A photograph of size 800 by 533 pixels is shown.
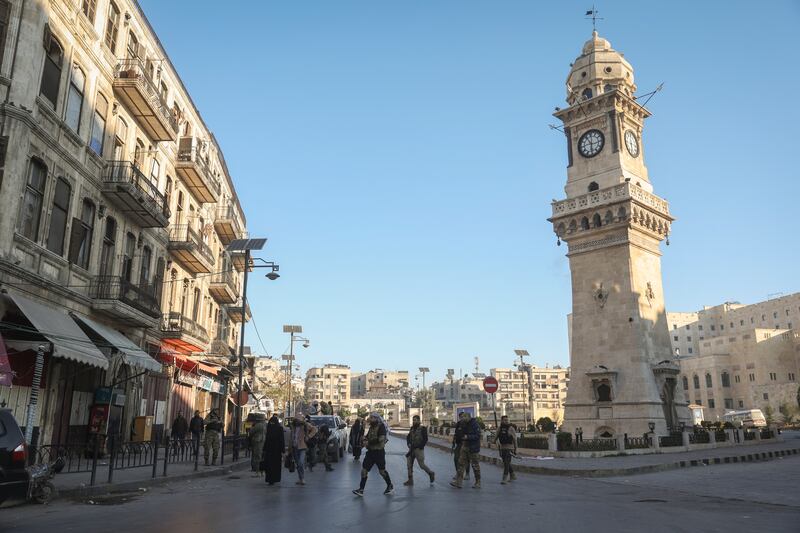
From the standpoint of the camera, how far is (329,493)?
41.2 feet

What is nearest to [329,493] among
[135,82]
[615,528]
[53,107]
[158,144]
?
[615,528]

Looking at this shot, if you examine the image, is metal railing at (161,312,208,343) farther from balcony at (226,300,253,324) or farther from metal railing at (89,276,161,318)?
balcony at (226,300,253,324)

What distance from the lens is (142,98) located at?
2055cm

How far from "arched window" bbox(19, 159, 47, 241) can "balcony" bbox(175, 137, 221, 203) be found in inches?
423

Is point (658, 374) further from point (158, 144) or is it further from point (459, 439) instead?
point (158, 144)

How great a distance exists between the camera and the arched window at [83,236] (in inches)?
693

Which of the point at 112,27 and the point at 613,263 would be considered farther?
the point at 613,263

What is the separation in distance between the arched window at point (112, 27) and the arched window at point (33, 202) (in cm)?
607

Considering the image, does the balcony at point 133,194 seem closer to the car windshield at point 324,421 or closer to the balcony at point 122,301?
the balcony at point 122,301

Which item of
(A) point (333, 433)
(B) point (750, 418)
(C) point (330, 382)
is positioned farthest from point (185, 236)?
(C) point (330, 382)

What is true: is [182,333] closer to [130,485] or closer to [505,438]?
[130,485]

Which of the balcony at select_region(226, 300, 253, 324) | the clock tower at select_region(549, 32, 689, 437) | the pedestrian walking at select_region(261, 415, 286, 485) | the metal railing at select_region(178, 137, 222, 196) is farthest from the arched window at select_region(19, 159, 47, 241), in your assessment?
the clock tower at select_region(549, 32, 689, 437)

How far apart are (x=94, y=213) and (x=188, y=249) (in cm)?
732

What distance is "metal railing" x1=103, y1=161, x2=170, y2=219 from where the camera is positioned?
64.3 feet
